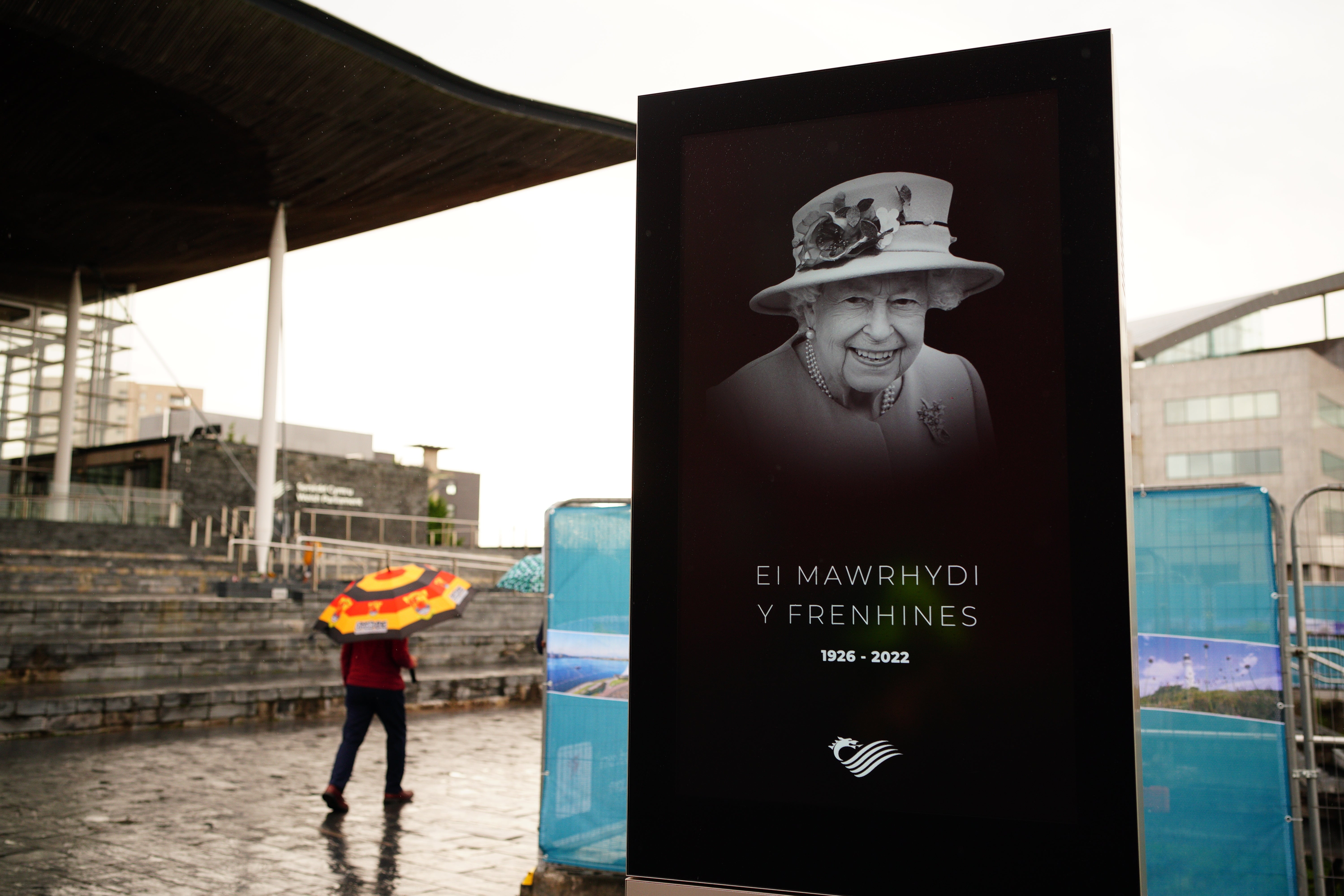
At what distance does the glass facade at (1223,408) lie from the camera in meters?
54.0

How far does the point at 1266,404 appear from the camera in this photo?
177 feet

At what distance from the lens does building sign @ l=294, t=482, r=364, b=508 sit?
3734 cm

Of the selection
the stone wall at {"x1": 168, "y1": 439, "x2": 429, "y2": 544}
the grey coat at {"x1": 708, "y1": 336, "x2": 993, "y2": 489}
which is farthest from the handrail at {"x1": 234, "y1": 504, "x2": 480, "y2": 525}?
the grey coat at {"x1": 708, "y1": 336, "x2": 993, "y2": 489}

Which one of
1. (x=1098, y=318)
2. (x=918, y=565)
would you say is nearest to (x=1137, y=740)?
(x=918, y=565)

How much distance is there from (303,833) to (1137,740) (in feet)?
21.5

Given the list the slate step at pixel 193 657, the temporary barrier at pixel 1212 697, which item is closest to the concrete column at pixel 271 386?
the slate step at pixel 193 657

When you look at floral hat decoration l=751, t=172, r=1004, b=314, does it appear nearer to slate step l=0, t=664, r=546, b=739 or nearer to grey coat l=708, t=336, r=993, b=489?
grey coat l=708, t=336, r=993, b=489

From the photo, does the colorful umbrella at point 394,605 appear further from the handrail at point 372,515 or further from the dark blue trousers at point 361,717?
the handrail at point 372,515

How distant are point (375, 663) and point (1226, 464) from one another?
5583cm

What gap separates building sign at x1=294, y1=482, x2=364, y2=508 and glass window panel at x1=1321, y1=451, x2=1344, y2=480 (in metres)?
46.8

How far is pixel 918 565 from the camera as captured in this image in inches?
109

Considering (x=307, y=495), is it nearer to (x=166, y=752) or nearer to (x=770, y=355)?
(x=166, y=752)

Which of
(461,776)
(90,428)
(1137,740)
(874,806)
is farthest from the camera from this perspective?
(90,428)

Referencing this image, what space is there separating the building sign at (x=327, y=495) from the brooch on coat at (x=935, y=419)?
36187 millimetres
